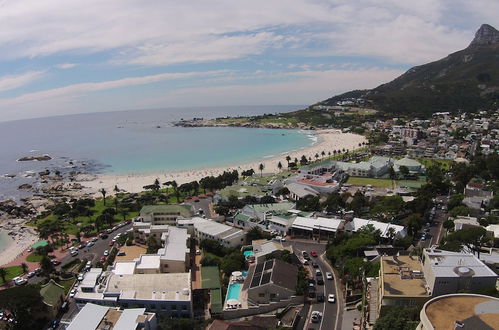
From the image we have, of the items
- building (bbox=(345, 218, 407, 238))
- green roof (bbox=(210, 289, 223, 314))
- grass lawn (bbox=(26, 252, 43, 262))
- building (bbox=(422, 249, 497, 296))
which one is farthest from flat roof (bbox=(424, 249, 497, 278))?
grass lawn (bbox=(26, 252, 43, 262))

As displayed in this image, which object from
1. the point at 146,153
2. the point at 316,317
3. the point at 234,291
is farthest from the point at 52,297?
the point at 146,153

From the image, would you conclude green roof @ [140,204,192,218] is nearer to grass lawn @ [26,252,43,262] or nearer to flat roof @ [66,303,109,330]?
grass lawn @ [26,252,43,262]

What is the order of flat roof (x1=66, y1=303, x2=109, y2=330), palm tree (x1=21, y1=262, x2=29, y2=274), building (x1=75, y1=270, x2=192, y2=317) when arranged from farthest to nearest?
palm tree (x1=21, y1=262, x2=29, y2=274) < building (x1=75, y1=270, x2=192, y2=317) < flat roof (x1=66, y1=303, x2=109, y2=330)

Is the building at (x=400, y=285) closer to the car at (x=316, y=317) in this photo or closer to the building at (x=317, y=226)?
the car at (x=316, y=317)

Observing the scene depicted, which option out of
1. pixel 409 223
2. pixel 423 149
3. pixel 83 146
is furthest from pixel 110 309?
pixel 83 146

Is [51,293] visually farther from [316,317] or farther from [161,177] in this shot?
[161,177]

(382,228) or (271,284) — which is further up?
(382,228)
